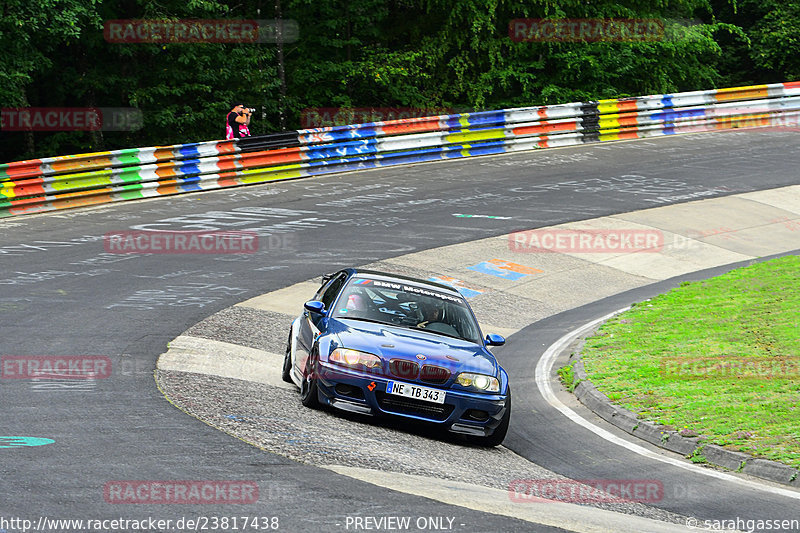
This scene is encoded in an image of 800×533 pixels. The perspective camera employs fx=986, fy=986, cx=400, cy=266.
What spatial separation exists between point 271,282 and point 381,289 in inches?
232

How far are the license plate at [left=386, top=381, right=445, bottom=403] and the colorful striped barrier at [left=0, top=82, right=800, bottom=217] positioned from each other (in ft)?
43.5

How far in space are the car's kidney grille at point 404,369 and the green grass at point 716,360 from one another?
2.87 meters

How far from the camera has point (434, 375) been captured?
9445mm

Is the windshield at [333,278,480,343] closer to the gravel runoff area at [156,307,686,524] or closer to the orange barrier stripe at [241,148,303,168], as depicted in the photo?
the gravel runoff area at [156,307,686,524]

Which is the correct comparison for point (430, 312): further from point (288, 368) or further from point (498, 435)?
point (288, 368)

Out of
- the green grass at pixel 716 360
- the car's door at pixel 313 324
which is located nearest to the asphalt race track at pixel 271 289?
the green grass at pixel 716 360

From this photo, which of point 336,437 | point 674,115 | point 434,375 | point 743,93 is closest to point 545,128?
point 674,115

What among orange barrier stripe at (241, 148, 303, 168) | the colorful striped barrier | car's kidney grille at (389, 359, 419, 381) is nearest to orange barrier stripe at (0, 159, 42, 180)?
the colorful striped barrier

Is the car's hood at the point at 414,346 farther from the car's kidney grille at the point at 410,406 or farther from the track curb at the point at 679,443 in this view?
the track curb at the point at 679,443

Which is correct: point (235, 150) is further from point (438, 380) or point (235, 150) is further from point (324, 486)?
point (324, 486)

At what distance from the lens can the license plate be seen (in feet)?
30.7

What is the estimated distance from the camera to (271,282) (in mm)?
16438

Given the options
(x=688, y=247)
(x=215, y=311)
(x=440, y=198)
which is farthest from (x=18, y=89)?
(x=688, y=247)

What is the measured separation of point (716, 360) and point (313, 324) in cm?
538
